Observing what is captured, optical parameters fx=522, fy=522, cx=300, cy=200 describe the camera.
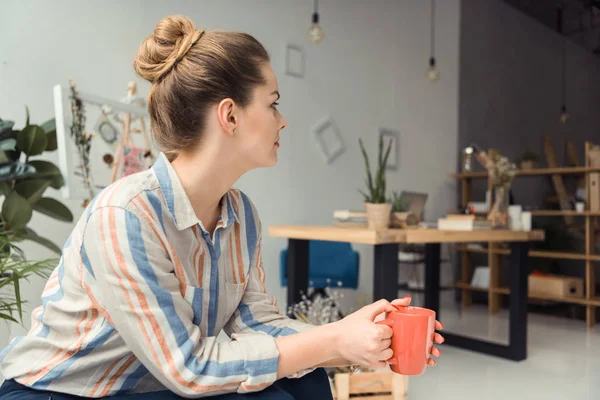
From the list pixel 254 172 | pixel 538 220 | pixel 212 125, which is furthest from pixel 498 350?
pixel 212 125

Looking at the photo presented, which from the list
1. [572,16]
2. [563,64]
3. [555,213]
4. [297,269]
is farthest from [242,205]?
[572,16]

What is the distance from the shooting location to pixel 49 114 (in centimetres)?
286

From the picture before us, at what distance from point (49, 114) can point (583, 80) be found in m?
7.19

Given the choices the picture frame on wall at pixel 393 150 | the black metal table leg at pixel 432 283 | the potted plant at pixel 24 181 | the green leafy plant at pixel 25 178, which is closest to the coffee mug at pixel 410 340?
the potted plant at pixel 24 181

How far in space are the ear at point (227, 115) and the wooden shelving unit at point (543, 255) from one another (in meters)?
4.11

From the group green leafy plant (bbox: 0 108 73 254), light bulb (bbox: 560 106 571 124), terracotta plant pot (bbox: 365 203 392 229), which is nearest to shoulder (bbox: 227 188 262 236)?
green leafy plant (bbox: 0 108 73 254)

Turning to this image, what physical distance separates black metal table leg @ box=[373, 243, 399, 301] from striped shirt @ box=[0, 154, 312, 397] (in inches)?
55.1

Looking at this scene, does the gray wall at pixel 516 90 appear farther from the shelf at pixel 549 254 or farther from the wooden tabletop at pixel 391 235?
the wooden tabletop at pixel 391 235

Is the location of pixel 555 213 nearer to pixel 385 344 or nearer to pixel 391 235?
pixel 391 235

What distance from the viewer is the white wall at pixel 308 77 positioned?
2.83 meters

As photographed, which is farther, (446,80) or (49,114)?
(446,80)

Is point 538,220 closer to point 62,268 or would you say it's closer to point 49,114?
point 49,114

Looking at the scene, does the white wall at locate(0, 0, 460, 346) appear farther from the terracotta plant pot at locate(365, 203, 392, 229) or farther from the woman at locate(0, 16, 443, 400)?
the terracotta plant pot at locate(365, 203, 392, 229)

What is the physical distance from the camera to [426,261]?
382 cm
